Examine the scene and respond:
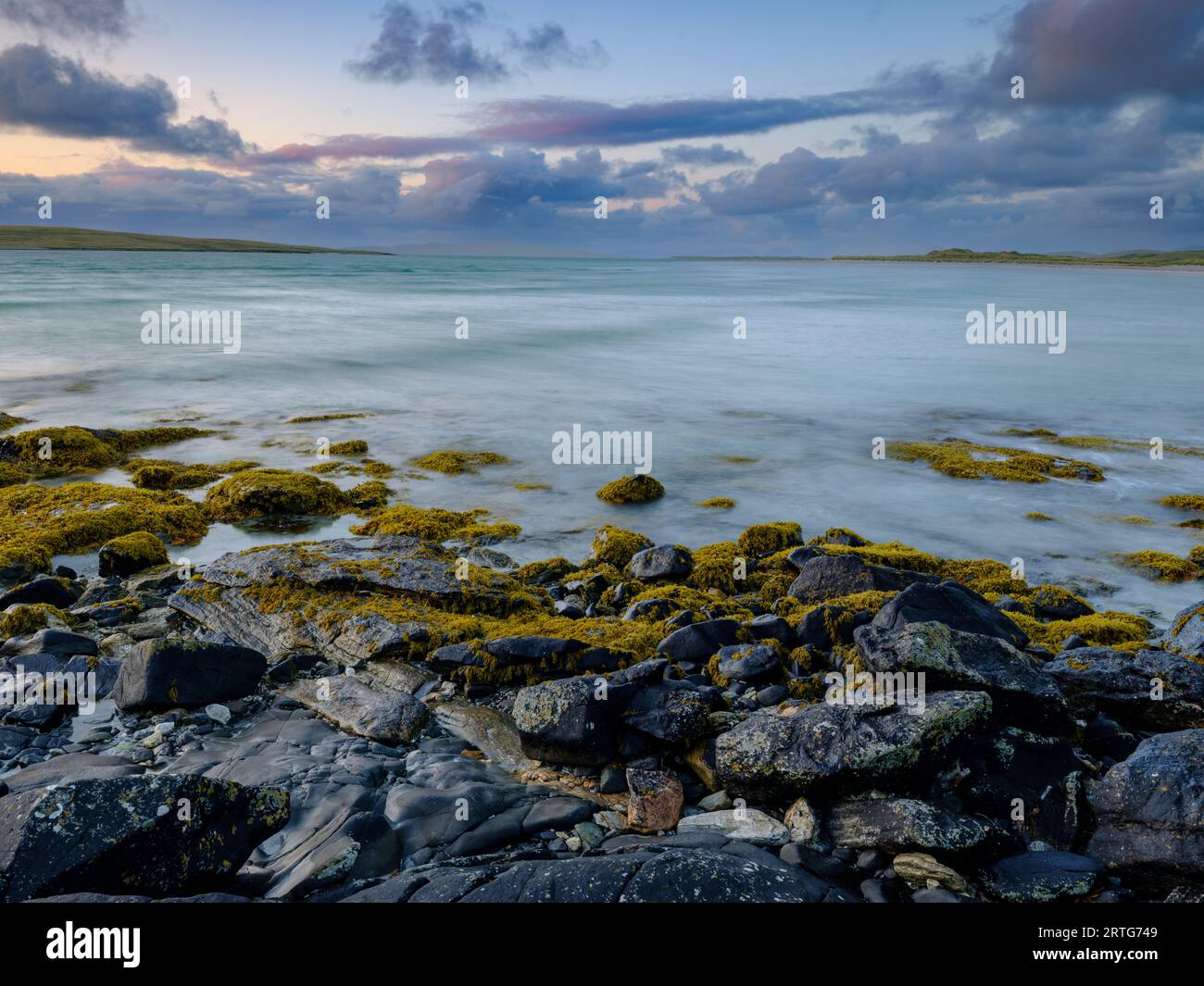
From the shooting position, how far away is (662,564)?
401 inches

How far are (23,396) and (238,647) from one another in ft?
68.2

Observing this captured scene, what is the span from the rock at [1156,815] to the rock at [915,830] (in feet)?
2.11

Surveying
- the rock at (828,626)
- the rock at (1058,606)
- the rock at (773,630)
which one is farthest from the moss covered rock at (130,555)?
the rock at (1058,606)

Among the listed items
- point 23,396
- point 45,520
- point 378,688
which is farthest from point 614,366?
point 378,688

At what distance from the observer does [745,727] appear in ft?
19.7

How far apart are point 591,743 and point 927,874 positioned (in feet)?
7.96

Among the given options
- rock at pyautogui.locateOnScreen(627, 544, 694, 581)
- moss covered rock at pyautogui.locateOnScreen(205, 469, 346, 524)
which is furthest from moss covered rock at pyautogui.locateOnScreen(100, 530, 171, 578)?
rock at pyautogui.locateOnScreen(627, 544, 694, 581)

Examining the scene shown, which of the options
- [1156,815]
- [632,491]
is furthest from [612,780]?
[632,491]

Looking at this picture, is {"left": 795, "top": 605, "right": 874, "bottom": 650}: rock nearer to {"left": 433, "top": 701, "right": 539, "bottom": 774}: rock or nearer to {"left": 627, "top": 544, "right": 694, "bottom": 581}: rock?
{"left": 627, "top": 544, "right": 694, "bottom": 581}: rock

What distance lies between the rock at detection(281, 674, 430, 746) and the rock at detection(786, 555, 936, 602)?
14.6 ft

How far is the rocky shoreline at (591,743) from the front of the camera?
16.0ft

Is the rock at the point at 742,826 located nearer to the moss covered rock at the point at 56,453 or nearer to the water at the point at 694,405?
the water at the point at 694,405

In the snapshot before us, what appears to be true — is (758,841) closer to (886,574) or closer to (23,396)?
(886,574)
